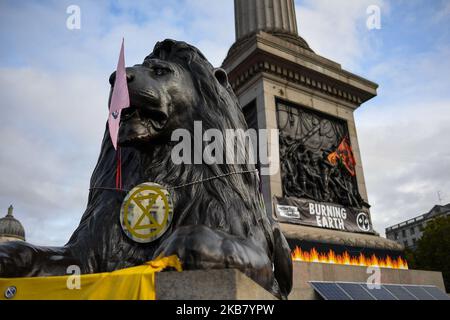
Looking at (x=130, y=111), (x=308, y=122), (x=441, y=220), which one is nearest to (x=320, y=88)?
(x=308, y=122)

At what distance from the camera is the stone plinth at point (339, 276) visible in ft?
25.7

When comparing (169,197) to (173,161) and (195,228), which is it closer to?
(173,161)

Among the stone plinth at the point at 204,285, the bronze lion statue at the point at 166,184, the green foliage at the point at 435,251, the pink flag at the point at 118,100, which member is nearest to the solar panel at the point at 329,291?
the bronze lion statue at the point at 166,184

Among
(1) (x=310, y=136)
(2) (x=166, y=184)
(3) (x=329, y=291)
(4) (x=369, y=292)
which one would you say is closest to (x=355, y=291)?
(4) (x=369, y=292)

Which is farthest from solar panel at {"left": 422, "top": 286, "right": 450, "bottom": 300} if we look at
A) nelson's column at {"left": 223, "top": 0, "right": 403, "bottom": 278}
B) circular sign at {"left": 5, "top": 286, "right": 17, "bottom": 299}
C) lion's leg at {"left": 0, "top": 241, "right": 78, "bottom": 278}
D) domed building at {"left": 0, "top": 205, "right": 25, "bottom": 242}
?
domed building at {"left": 0, "top": 205, "right": 25, "bottom": 242}

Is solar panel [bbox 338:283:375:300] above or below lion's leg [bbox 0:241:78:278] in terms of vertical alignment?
above

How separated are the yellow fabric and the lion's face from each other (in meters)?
1.08

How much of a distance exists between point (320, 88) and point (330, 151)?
197cm

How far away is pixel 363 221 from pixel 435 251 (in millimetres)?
24628

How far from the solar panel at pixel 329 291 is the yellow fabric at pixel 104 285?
598cm

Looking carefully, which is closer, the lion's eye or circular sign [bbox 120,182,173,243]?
circular sign [bbox 120,182,173,243]

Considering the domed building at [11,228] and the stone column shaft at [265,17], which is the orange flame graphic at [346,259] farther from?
the domed building at [11,228]

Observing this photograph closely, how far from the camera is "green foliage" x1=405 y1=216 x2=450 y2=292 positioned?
104 feet

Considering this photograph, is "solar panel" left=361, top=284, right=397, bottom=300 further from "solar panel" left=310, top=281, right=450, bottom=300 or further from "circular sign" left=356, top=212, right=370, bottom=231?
"circular sign" left=356, top=212, right=370, bottom=231
